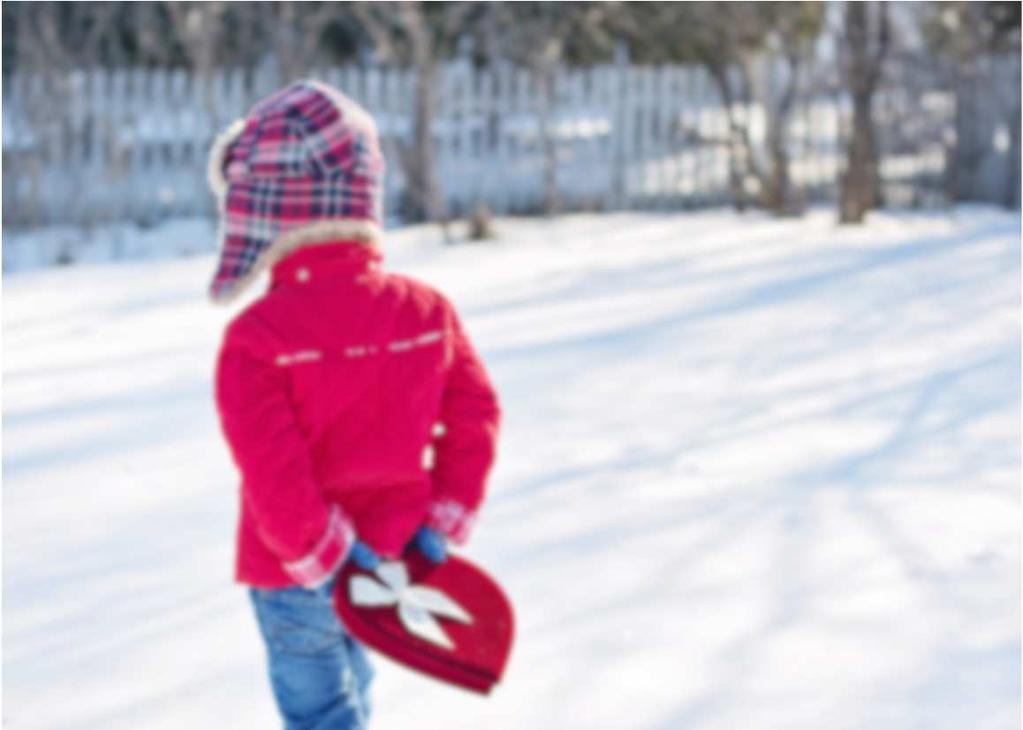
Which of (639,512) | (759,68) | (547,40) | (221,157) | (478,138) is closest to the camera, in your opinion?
(221,157)

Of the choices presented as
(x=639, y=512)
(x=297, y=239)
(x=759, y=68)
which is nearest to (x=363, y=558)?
(x=297, y=239)

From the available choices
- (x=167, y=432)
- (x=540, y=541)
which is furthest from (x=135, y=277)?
(x=540, y=541)

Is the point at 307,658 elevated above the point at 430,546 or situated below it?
below

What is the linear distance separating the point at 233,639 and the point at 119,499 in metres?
1.27

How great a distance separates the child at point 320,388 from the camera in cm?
229

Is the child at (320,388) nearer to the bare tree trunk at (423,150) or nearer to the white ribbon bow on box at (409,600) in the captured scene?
the white ribbon bow on box at (409,600)

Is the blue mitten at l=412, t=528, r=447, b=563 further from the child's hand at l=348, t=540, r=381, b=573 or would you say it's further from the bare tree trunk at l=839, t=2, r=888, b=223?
the bare tree trunk at l=839, t=2, r=888, b=223

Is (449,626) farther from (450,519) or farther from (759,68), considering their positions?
(759,68)

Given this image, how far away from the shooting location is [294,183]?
2.39 m

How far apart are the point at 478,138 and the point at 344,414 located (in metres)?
11.2

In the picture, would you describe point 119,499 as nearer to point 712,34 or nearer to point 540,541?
point 540,541

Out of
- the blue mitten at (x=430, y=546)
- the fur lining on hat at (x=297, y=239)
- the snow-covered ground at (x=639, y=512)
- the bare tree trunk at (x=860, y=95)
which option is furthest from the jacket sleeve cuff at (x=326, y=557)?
the bare tree trunk at (x=860, y=95)

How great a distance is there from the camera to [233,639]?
3510mm

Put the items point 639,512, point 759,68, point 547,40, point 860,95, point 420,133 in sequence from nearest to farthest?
1. point 639,512
2. point 860,95
3. point 420,133
4. point 759,68
5. point 547,40
